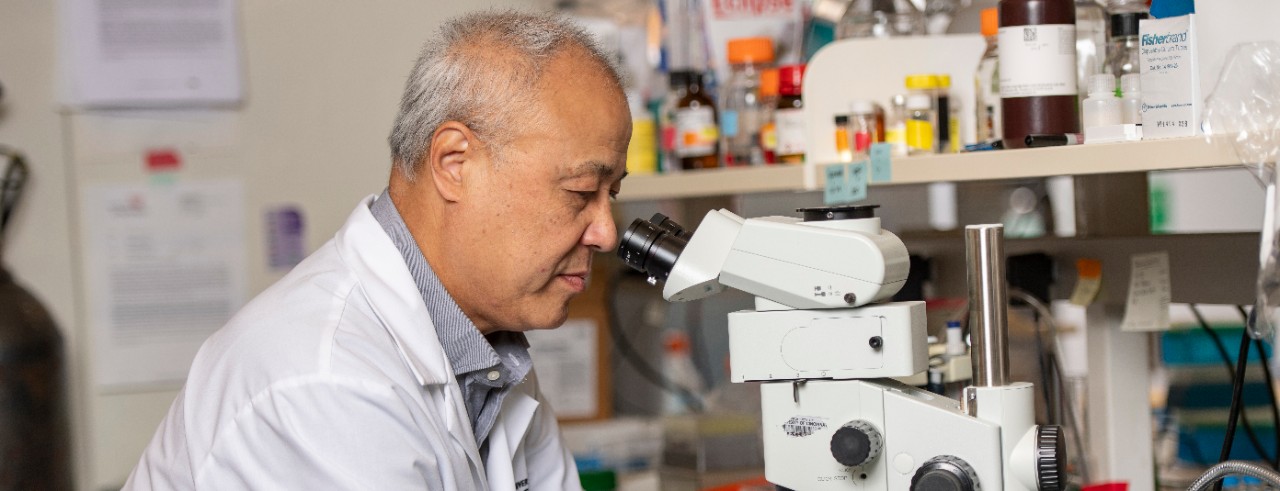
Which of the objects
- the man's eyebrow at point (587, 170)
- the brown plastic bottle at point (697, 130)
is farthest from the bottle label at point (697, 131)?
the man's eyebrow at point (587, 170)

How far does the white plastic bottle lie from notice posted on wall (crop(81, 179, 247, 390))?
5.73ft

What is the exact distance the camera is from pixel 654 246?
1.12 m

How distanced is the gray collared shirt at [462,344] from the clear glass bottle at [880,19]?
725mm

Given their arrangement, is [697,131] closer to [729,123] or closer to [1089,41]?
[729,123]

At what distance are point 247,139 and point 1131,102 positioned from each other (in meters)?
1.76

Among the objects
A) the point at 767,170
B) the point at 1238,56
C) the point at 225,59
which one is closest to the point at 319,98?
the point at 225,59

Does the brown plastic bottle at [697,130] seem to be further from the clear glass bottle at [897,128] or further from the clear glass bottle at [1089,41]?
the clear glass bottle at [1089,41]

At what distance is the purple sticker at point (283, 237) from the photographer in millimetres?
2387

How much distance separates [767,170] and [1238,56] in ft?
2.17

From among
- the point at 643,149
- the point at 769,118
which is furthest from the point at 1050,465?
the point at 643,149

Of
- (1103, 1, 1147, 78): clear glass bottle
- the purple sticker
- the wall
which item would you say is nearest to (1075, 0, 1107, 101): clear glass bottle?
(1103, 1, 1147, 78): clear glass bottle

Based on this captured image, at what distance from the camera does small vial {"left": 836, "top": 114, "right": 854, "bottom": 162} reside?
1.50 m

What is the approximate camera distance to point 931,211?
244 cm

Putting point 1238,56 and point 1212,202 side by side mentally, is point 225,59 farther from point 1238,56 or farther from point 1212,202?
point 1212,202
